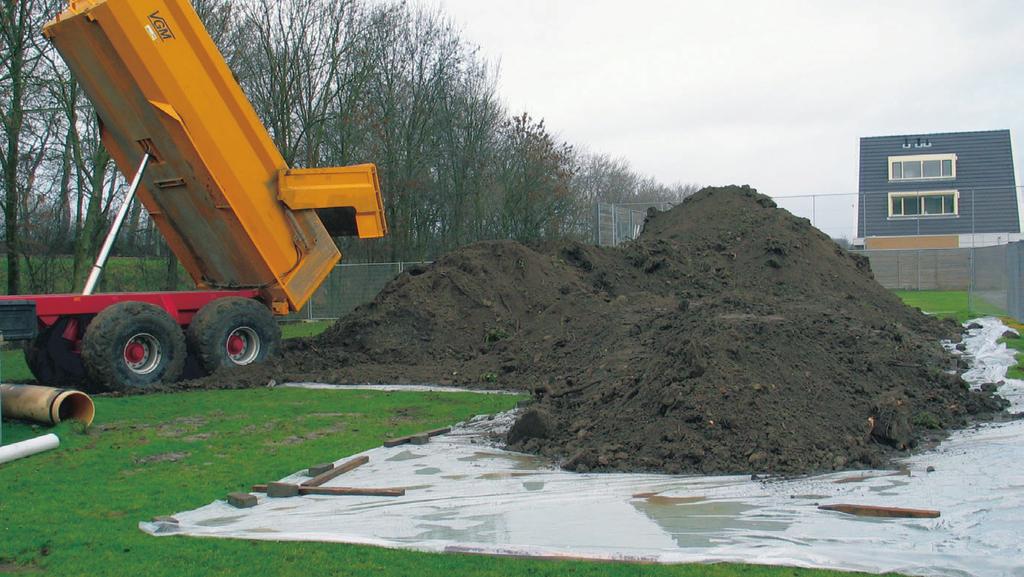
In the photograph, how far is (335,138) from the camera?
1238 inches

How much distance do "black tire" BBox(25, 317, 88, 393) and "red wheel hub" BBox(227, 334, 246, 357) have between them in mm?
2100

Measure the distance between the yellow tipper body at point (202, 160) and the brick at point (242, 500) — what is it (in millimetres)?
7581

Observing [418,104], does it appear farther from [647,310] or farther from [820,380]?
[820,380]

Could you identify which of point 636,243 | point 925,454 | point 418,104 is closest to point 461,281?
point 636,243

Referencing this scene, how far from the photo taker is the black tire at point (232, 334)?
13320 millimetres

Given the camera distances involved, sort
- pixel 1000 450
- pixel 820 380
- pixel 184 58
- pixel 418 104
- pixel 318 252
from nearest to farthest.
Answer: pixel 1000 450 → pixel 820 380 → pixel 184 58 → pixel 318 252 → pixel 418 104

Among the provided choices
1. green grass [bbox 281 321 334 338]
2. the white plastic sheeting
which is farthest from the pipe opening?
green grass [bbox 281 321 334 338]

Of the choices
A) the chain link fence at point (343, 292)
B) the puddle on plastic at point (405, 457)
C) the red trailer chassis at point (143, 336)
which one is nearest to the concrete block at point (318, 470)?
the puddle on plastic at point (405, 457)

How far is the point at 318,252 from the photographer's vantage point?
14.5 meters

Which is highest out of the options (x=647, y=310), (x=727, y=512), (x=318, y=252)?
(x=318, y=252)

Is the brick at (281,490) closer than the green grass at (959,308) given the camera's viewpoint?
Yes

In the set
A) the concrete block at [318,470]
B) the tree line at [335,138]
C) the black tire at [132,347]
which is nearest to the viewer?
the concrete block at [318,470]

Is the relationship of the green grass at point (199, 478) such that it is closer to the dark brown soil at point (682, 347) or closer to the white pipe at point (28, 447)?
the white pipe at point (28, 447)

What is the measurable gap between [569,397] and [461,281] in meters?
7.48
